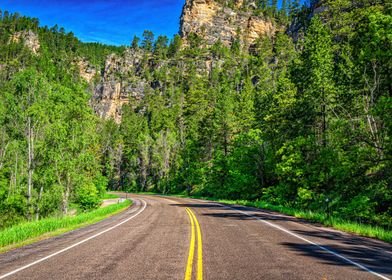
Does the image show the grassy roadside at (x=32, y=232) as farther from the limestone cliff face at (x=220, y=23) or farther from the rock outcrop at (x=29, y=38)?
the rock outcrop at (x=29, y=38)

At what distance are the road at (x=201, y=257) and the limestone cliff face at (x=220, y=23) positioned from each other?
138 meters

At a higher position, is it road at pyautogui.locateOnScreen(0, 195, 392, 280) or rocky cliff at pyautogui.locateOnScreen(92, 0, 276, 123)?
rocky cliff at pyautogui.locateOnScreen(92, 0, 276, 123)

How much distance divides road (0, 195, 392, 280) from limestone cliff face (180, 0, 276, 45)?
138 meters

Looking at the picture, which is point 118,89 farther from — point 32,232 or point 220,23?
point 32,232

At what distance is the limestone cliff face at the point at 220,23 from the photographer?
465 feet

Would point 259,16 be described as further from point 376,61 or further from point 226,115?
point 376,61

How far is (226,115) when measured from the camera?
146 feet

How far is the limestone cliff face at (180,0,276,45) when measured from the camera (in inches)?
5581

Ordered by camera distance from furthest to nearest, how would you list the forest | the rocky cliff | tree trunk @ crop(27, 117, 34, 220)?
the rocky cliff → tree trunk @ crop(27, 117, 34, 220) → the forest

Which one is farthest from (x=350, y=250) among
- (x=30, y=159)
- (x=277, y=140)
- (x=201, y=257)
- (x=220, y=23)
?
(x=220, y=23)

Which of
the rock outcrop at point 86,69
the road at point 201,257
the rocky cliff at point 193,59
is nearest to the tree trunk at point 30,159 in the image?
the road at point 201,257

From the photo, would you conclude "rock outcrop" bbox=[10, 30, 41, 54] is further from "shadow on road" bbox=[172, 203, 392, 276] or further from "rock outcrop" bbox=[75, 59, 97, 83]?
"shadow on road" bbox=[172, 203, 392, 276]

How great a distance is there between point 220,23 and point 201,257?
149239 millimetres

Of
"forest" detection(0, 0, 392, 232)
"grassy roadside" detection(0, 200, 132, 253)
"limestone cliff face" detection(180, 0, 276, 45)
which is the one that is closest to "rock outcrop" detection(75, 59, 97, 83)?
"limestone cliff face" detection(180, 0, 276, 45)
